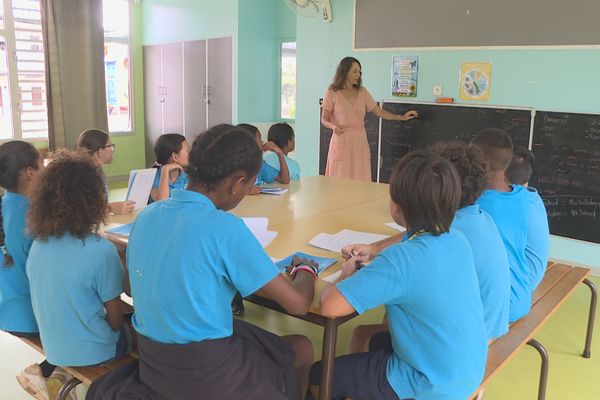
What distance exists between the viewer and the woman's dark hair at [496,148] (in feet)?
7.15

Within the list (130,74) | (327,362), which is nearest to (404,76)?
(327,362)

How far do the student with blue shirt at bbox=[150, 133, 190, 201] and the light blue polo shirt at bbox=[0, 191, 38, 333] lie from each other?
2.74 ft

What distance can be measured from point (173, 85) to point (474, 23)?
4114 mm

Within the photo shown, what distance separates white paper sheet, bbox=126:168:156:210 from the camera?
8.68 feet

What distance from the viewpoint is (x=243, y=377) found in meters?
1.44

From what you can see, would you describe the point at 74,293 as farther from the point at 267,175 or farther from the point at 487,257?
the point at 267,175

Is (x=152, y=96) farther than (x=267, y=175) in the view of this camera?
Yes

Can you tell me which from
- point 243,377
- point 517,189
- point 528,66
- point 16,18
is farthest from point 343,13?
Answer: point 243,377

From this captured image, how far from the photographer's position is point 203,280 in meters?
1.35

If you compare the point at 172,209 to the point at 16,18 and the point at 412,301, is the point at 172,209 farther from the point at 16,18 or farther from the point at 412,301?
the point at 16,18

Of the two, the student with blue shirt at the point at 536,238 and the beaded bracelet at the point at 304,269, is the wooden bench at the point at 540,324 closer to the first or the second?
the student with blue shirt at the point at 536,238

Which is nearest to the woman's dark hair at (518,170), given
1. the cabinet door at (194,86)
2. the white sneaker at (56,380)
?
the white sneaker at (56,380)

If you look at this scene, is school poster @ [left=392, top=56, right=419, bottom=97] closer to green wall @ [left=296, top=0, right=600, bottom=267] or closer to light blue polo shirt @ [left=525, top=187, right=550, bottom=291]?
green wall @ [left=296, top=0, right=600, bottom=267]

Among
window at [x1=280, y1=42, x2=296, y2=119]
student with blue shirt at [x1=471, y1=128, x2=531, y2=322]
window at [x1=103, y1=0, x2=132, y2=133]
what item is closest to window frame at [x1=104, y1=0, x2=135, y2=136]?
window at [x1=103, y1=0, x2=132, y2=133]
